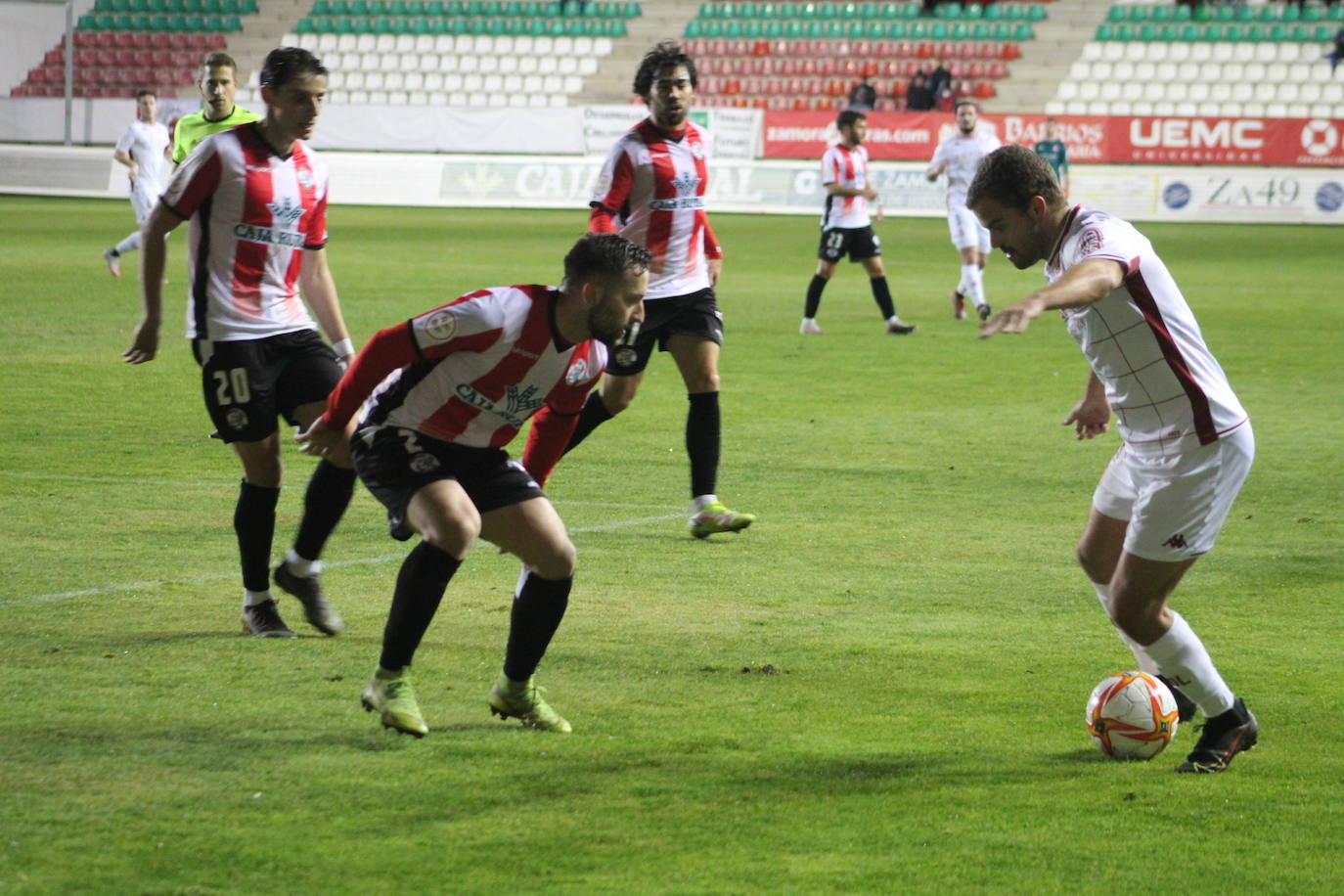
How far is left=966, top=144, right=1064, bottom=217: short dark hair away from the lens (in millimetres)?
4469

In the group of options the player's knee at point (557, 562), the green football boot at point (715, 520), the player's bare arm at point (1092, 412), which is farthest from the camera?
the green football boot at point (715, 520)

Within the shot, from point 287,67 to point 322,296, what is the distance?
2.95 ft

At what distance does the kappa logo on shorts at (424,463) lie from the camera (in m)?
4.89

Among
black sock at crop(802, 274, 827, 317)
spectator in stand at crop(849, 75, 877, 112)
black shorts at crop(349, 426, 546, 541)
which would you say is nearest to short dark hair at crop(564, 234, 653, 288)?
black shorts at crop(349, 426, 546, 541)

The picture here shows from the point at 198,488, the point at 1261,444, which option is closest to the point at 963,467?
the point at 1261,444

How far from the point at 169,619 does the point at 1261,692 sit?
11.7 feet

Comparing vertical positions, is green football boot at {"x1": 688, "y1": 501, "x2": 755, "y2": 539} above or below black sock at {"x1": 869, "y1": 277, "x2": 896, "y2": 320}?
above

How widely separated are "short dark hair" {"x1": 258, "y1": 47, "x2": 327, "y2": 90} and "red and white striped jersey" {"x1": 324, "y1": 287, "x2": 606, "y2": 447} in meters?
1.43

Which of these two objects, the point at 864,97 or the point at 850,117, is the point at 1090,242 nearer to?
the point at 850,117

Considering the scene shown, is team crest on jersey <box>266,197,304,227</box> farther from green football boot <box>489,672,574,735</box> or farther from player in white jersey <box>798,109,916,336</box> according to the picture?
player in white jersey <box>798,109,916,336</box>

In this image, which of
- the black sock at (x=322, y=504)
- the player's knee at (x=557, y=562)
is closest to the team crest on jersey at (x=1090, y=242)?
the player's knee at (x=557, y=562)

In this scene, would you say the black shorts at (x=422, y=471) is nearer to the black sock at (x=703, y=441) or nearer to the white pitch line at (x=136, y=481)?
the black sock at (x=703, y=441)

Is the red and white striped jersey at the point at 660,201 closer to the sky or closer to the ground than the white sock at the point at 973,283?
closer to the sky

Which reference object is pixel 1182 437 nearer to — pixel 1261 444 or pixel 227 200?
pixel 227 200
